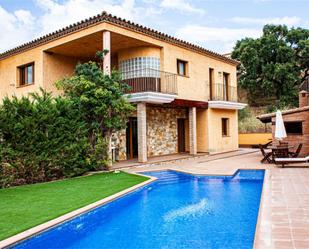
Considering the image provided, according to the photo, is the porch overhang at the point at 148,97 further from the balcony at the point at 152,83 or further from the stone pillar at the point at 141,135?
the stone pillar at the point at 141,135

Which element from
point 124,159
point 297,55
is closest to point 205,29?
point 297,55

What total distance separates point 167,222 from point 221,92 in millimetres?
16553

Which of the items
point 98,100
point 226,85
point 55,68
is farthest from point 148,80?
point 226,85

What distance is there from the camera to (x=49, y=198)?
805 centimetres

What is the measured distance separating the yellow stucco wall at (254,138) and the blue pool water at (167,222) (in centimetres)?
1693

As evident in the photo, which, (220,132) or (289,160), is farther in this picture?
(220,132)

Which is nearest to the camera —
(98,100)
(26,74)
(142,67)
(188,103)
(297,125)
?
(98,100)

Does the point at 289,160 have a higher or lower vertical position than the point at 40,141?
lower

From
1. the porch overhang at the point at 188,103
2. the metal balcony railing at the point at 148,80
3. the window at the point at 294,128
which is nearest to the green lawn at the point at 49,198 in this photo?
the metal balcony railing at the point at 148,80

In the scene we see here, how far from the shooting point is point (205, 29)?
106 feet

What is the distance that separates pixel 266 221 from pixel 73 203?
457cm

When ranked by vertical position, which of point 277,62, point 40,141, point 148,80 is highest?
point 277,62

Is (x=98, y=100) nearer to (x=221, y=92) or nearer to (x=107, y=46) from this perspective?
(x=107, y=46)

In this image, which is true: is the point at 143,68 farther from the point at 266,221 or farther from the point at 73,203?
the point at 266,221
